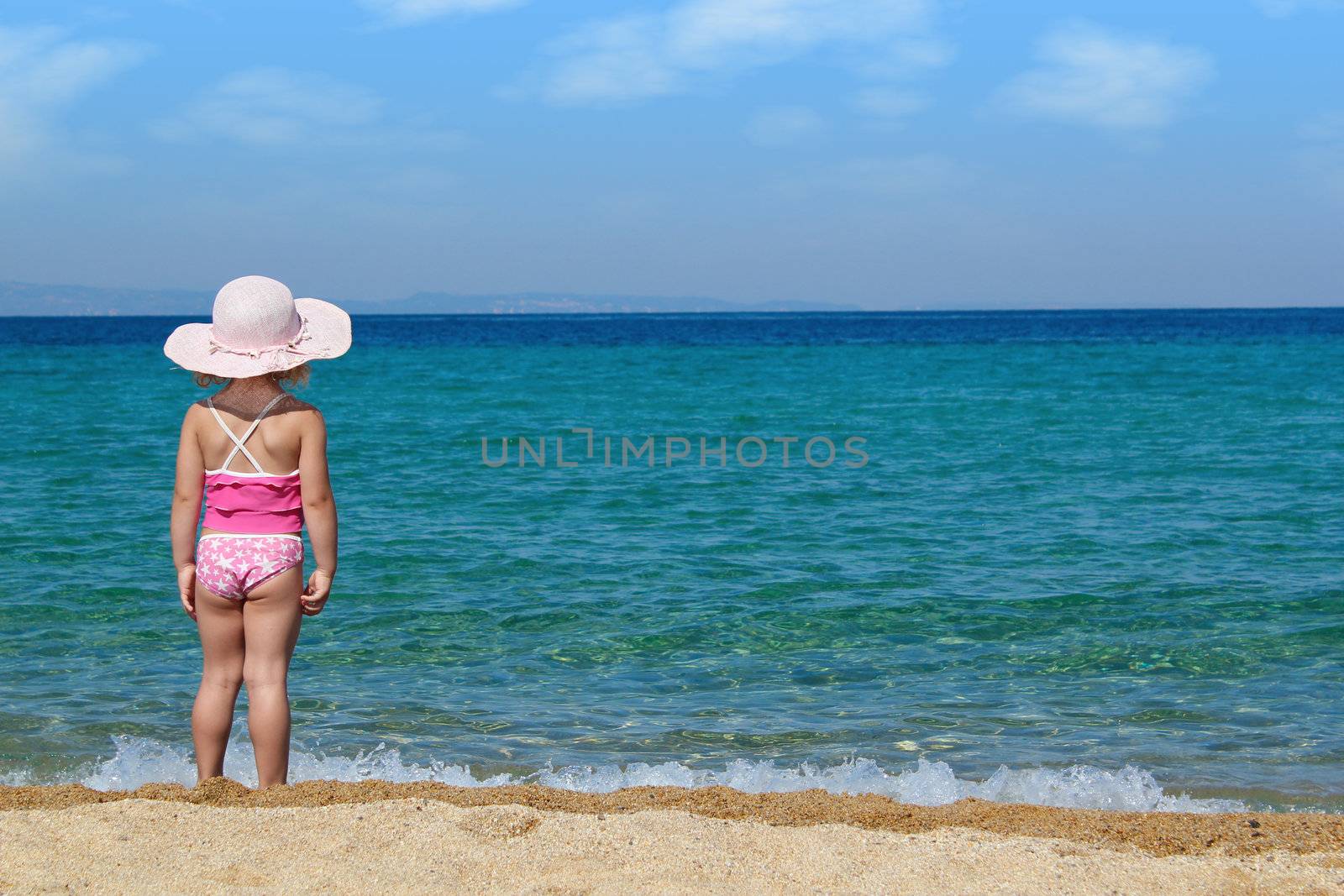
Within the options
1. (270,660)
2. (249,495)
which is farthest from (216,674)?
(249,495)

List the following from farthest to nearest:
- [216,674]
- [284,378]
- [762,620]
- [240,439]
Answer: [762,620]
[216,674]
[284,378]
[240,439]

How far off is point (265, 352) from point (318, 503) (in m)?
0.50

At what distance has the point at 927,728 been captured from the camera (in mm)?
5316

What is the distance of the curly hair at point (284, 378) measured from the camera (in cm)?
373

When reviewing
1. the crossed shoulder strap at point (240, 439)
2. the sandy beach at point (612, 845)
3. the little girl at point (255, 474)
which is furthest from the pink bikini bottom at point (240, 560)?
the sandy beach at point (612, 845)

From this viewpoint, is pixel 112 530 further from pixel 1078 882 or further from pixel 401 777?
pixel 1078 882

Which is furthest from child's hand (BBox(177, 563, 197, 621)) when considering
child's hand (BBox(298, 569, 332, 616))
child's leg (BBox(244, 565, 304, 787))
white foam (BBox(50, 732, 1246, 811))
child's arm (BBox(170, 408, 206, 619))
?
white foam (BBox(50, 732, 1246, 811))

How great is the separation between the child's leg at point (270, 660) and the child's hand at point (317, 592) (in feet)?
0.10

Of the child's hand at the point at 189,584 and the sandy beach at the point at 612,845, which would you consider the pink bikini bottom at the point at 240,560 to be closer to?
the child's hand at the point at 189,584

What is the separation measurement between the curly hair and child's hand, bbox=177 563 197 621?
0.59 meters

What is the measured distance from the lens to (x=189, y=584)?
3830 millimetres

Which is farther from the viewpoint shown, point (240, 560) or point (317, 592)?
point (317, 592)

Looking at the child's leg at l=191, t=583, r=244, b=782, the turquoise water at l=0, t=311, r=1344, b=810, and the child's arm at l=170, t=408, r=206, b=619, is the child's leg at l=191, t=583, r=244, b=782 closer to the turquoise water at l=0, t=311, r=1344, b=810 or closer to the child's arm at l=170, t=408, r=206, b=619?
the child's arm at l=170, t=408, r=206, b=619

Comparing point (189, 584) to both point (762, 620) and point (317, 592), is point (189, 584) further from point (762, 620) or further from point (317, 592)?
point (762, 620)
